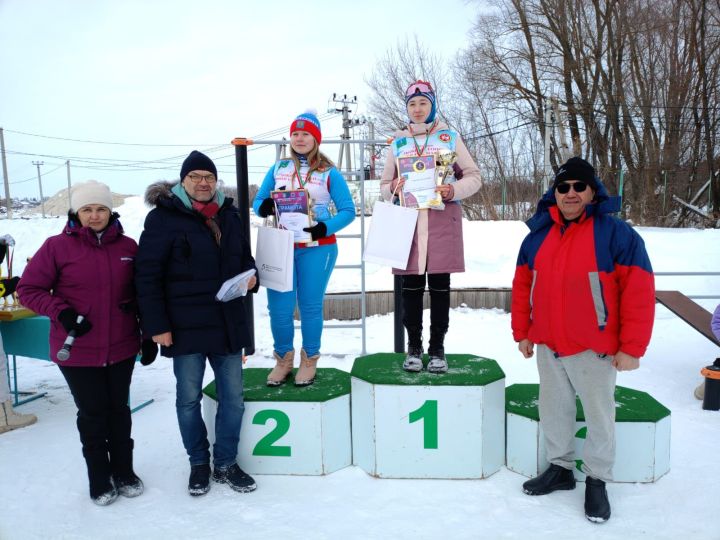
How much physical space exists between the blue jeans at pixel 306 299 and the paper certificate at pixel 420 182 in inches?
23.0

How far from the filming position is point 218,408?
279 centimetres

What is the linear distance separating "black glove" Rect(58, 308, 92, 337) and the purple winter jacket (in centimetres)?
4

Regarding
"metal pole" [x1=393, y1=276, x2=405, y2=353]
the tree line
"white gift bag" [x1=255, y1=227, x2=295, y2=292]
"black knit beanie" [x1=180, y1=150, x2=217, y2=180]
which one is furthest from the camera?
the tree line

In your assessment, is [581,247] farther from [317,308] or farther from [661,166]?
[661,166]

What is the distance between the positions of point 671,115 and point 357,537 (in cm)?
1867

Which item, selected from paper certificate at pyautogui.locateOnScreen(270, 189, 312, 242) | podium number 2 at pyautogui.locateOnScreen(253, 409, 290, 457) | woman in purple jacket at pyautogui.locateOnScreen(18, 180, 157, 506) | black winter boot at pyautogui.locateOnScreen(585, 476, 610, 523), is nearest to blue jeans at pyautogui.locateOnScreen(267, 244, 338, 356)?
paper certificate at pyautogui.locateOnScreen(270, 189, 312, 242)

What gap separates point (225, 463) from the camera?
275 centimetres

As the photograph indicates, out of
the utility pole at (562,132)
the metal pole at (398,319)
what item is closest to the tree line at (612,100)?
the utility pole at (562,132)

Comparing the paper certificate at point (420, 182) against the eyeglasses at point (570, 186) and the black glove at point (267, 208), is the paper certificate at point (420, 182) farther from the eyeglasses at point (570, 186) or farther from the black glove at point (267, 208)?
the black glove at point (267, 208)

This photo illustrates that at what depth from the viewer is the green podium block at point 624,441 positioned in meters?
2.67

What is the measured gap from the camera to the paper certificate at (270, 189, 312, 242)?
3.02m

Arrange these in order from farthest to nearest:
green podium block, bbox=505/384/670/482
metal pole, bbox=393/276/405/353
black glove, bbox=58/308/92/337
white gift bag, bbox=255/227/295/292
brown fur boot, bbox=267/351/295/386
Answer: metal pole, bbox=393/276/405/353
brown fur boot, bbox=267/351/295/386
white gift bag, bbox=255/227/295/292
green podium block, bbox=505/384/670/482
black glove, bbox=58/308/92/337

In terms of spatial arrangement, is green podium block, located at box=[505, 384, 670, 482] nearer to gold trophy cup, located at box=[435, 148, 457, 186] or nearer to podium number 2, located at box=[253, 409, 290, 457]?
podium number 2, located at box=[253, 409, 290, 457]

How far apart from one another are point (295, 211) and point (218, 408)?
4.00 ft
